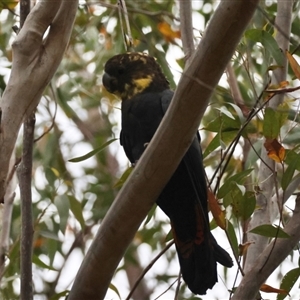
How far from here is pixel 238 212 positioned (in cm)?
238

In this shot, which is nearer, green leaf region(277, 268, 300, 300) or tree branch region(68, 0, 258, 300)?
tree branch region(68, 0, 258, 300)

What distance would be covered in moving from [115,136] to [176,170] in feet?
5.05

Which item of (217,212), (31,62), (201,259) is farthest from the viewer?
(201,259)

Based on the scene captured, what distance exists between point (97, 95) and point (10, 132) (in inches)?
95.5

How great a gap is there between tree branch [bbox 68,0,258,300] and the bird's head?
3.64 feet

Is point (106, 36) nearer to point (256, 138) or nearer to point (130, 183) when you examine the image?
point (256, 138)

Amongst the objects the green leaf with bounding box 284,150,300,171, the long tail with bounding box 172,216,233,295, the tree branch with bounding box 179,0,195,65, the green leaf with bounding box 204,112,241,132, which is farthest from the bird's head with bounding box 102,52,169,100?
the green leaf with bounding box 284,150,300,171

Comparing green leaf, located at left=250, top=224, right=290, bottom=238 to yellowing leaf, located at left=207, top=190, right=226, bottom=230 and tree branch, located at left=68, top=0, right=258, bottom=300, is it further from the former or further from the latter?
tree branch, located at left=68, top=0, right=258, bottom=300

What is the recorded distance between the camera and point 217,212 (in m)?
2.31

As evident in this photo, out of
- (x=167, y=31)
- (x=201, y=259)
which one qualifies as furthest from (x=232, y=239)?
(x=167, y=31)

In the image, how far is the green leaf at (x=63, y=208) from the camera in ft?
9.95

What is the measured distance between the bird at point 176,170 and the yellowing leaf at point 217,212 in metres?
0.18

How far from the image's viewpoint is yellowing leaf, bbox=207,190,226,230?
7.55 feet

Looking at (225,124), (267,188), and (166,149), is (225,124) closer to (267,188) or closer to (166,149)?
(267,188)
